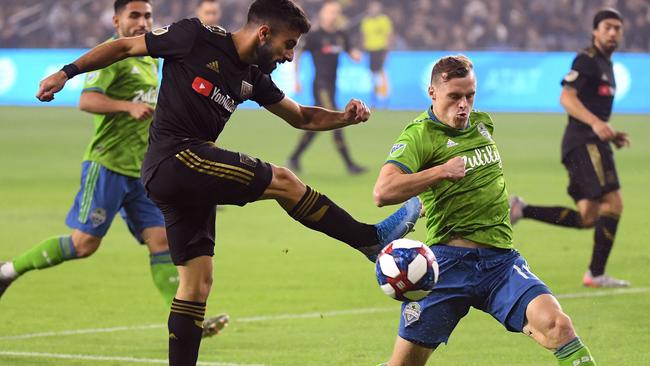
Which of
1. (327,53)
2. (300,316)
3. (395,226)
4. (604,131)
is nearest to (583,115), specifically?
(604,131)

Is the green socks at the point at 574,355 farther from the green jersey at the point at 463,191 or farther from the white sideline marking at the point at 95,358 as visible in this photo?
the white sideline marking at the point at 95,358

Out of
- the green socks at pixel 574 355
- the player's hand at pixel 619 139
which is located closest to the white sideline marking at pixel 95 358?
the green socks at pixel 574 355

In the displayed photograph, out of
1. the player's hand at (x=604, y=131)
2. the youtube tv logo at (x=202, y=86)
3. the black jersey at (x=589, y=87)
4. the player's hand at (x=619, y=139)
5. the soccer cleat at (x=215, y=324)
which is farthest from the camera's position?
the black jersey at (x=589, y=87)

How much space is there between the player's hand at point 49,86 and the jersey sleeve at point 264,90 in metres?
1.07

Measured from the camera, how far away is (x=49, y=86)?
6.32 m

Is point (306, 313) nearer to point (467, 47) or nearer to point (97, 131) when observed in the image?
point (97, 131)

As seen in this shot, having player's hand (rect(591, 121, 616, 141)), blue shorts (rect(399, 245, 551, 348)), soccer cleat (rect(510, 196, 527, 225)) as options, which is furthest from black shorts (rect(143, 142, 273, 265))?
soccer cleat (rect(510, 196, 527, 225))

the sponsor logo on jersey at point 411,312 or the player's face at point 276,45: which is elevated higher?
the player's face at point 276,45

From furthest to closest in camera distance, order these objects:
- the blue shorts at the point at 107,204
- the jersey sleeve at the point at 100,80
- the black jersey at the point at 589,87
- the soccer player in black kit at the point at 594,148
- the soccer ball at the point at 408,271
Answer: the black jersey at the point at 589,87
the soccer player in black kit at the point at 594,148
the blue shorts at the point at 107,204
the jersey sleeve at the point at 100,80
the soccer ball at the point at 408,271

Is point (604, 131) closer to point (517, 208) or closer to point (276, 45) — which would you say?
point (517, 208)

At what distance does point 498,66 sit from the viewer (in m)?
29.8

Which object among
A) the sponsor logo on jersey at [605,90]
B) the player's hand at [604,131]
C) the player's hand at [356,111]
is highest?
the player's hand at [356,111]

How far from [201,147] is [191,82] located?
330 millimetres

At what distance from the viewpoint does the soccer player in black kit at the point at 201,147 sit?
6461 mm
